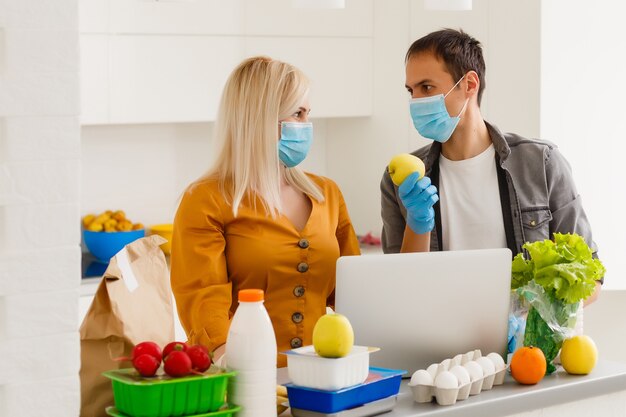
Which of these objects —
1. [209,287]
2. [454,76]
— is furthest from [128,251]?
[454,76]

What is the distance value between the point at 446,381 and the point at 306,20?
110 inches

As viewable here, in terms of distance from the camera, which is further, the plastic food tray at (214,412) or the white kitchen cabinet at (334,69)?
the white kitchen cabinet at (334,69)

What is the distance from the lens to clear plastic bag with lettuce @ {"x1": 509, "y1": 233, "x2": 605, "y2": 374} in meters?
2.09

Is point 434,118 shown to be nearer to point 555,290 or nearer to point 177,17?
point 555,290

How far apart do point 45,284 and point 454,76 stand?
1.45 metres

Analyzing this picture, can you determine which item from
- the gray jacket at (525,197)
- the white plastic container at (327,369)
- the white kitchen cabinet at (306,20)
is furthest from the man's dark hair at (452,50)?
the white kitchen cabinet at (306,20)

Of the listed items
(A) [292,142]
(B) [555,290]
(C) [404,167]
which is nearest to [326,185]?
(A) [292,142]

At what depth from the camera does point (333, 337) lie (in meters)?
1.78

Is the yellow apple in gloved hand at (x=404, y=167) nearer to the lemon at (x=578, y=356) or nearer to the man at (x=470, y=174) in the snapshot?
the man at (x=470, y=174)

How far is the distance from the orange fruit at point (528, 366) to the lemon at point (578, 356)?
93 millimetres

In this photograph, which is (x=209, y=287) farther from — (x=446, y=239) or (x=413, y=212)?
(x=446, y=239)

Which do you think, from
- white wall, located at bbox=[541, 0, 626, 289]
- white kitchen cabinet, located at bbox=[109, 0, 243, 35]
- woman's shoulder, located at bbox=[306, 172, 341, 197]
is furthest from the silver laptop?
white kitchen cabinet, located at bbox=[109, 0, 243, 35]

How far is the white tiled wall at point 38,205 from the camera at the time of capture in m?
1.54

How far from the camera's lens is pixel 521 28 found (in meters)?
3.92
